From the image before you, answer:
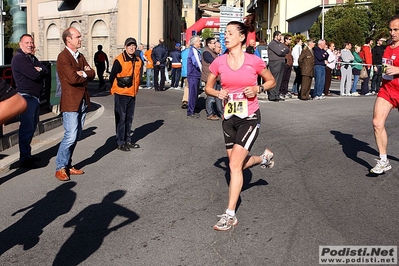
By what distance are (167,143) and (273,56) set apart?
279 inches

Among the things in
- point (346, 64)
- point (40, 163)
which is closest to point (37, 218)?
point (40, 163)

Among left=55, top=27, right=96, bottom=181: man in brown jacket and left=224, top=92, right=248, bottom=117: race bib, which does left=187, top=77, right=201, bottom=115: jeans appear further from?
left=224, top=92, right=248, bottom=117: race bib

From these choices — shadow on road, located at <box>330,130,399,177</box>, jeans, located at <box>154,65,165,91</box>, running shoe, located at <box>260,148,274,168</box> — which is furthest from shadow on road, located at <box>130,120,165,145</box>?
jeans, located at <box>154,65,165,91</box>

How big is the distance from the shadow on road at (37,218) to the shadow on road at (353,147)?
4.17 metres

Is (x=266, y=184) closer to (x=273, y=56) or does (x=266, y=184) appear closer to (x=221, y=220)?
(x=221, y=220)

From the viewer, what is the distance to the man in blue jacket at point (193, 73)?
1326 cm

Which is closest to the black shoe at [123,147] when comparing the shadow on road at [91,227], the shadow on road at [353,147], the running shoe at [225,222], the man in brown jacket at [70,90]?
the man in brown jacket at [70,90]

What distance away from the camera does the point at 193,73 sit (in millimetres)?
13406

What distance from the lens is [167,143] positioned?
10055 mm

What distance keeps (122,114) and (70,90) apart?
2017 millimetres

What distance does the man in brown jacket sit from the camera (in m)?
7.27

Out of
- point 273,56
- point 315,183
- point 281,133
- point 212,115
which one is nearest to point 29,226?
point 315,183

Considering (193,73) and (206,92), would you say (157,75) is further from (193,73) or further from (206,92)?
(206,92)

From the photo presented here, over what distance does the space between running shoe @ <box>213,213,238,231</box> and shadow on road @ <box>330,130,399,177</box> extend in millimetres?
3284
